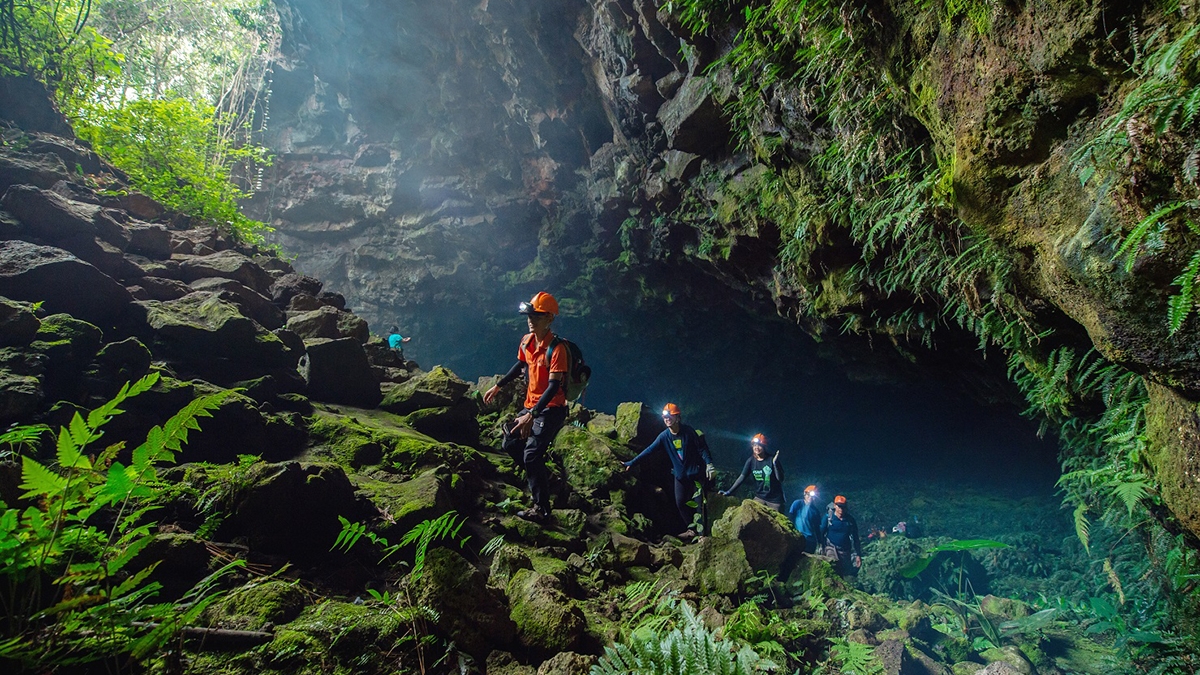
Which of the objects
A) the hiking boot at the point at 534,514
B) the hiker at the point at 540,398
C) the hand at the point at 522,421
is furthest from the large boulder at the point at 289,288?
the hiking boot at the point at 534,514

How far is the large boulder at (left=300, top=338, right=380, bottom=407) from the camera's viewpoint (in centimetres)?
559

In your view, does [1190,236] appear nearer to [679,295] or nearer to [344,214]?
[679,295]

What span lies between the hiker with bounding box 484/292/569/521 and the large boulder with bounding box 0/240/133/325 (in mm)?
4118

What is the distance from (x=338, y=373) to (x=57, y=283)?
2453mm

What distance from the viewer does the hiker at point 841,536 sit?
292 inches

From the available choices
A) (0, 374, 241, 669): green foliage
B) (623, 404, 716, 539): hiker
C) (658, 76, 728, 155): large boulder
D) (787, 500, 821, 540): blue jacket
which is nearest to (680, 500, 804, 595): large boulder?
(623, 404, 716, 539): hiker

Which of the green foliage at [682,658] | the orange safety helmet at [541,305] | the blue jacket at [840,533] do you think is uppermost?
the orange safety helmet at [541,305]

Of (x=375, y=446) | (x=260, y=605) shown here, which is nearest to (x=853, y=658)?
(x=260, y=605)

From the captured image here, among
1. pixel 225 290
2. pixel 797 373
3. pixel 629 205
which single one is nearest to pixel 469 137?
pixel 629 205

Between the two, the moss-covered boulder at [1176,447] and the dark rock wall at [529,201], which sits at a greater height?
the dark rock wall at [529,201]

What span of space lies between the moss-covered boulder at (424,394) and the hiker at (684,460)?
2.48 m

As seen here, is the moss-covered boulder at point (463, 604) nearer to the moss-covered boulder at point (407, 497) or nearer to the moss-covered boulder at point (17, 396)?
the moss-covered boulder at point (407, 497)

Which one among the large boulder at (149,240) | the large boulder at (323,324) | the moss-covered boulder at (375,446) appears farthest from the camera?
the large boulder at (323,324)

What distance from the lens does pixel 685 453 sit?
6.12 metres
